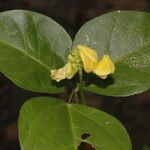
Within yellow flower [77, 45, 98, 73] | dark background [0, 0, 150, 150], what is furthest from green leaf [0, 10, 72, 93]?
dark background [0, 0, 150, 150]

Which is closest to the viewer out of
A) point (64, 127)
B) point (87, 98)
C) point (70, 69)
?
point (64, 127)

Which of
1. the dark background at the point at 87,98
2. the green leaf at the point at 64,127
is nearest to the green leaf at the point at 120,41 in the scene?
the green leaf at the point at 64,127

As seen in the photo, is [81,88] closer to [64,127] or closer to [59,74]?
[59,74]

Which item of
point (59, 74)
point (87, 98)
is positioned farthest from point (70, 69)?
point (87, 98)

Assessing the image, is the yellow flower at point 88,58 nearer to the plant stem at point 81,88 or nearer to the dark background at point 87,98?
the plant stem at point 81,88

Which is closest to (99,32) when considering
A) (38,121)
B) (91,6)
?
(38,121)

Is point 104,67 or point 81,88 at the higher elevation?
point 104,67

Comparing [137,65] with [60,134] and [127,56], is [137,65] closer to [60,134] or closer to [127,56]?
[127,56]
